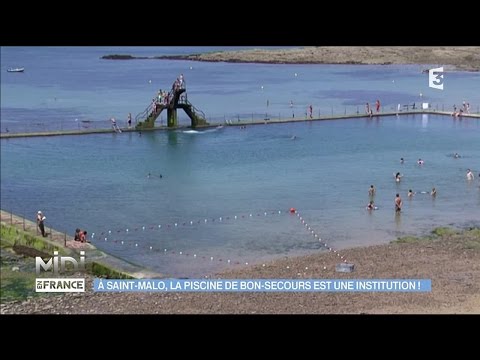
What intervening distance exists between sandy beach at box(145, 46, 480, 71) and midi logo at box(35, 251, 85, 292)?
4.40 metres

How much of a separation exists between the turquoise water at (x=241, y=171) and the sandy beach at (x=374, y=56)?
1.11 feet

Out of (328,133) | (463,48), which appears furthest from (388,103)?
(463,48)

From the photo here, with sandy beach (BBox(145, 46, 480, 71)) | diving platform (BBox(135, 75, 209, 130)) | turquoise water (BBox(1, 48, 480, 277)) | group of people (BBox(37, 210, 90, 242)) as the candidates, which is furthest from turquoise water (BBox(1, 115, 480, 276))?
diving platform (BBox(135, 75, 209, 130))

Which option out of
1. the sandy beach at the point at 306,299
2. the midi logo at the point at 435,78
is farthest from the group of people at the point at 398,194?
the sandy beach at the point at 306,299

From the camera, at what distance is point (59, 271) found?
35.2ft

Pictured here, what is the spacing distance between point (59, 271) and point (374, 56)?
228 inches

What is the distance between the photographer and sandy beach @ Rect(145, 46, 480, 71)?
11414mm

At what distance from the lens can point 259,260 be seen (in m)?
12.2

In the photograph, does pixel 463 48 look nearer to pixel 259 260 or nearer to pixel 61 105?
pixel 259 260

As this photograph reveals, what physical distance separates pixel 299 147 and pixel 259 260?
17.3 ft

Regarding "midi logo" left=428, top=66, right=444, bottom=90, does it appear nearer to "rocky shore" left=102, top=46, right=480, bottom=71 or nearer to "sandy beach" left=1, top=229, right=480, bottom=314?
"rocky shore" left=102, top=46, right=480, bottom=71

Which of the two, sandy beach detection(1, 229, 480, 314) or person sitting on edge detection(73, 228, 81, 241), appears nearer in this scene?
sandy beach detection(1, 229, 480, 314)

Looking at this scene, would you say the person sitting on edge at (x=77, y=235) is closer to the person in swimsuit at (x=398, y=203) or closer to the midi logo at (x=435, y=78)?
the person in swimsuit at (x=398, y=203)

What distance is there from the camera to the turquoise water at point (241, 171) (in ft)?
42.7
